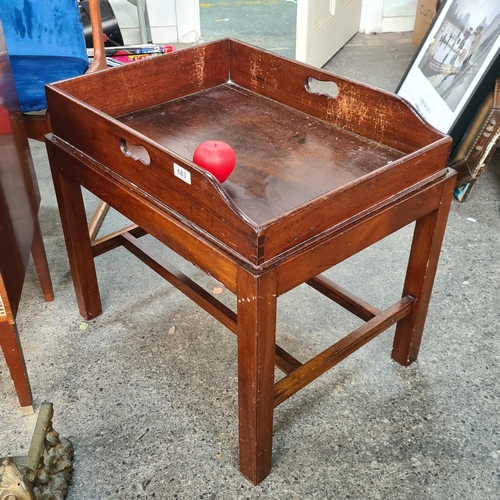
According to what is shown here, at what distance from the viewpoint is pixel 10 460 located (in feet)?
3.70

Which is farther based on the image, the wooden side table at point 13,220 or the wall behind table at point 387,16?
the wall behind table at point 387,16

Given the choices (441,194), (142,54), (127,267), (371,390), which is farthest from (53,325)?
(142,54)

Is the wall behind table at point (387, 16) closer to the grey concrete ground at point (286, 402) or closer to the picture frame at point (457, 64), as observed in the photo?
the picture frame at point (457, 64)

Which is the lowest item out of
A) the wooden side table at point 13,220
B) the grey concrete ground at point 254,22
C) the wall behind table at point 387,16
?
the grey concrete ground at point 254,22

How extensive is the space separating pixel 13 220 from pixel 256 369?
2.29 feet

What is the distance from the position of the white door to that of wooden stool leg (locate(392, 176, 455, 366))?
6.05ft

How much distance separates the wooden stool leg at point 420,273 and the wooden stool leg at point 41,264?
0.98 m

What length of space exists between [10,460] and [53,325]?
2.23 ft

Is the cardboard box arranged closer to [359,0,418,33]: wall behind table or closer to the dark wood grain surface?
[359,0,418,33]: wall behind table

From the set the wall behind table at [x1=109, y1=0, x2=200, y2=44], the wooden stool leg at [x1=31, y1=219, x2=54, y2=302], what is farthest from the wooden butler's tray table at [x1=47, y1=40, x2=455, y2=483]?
the wall behind table at [x1=109, y1=0, x2=200, y2=44]

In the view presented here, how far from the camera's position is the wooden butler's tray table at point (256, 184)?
3.56 feet

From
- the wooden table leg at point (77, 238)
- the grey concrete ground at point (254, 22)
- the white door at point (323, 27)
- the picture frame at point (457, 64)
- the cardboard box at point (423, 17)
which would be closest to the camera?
the wooden table leg at point (77, 238)

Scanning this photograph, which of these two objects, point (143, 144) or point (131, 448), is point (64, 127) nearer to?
point (143, 144)

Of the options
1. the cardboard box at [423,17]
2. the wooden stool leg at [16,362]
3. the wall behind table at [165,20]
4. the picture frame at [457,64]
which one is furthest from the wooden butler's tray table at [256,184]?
the wall behind table at [165,20]
